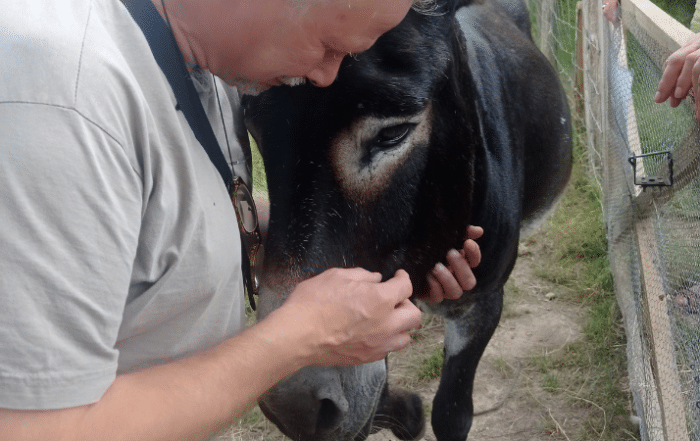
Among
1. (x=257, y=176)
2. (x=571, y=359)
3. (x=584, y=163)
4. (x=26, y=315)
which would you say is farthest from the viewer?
(x=584, y=163)

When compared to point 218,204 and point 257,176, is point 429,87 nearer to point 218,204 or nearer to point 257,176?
point 218,204

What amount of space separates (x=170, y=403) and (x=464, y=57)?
46.7 inches

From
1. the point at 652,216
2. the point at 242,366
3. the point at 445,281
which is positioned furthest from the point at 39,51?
the point at 652,216

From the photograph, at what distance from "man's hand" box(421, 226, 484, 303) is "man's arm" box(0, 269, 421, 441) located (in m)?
0.45

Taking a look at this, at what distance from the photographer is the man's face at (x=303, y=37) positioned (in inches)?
37.6

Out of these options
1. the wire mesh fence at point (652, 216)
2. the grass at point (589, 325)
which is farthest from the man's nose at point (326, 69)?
the grass at point (589, 325)

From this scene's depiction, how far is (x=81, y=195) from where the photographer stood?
0.74m

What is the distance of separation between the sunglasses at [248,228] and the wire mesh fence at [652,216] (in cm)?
107

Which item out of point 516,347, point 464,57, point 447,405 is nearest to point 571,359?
point 516,347

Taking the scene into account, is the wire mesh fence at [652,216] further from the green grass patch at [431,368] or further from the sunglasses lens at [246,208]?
the sunglasses lens at [246,208]

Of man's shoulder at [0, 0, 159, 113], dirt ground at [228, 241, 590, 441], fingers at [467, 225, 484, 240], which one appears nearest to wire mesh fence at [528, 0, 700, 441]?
dirt ground at [228, 241, 590, 441]

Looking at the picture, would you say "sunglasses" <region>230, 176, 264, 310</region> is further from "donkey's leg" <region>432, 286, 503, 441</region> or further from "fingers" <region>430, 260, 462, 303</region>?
"donkey's leg" <region>432, 286, 503, 441</region>

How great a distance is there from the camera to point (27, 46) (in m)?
0.76

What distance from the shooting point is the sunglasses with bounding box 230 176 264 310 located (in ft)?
4.10
